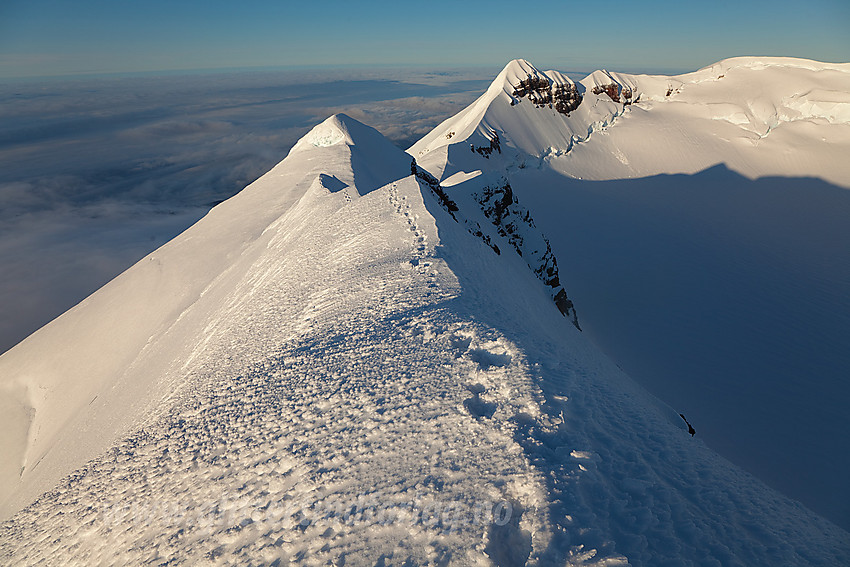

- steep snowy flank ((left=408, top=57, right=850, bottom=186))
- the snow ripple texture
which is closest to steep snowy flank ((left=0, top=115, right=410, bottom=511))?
the snow ripple texture

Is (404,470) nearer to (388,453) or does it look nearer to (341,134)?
(388,453)

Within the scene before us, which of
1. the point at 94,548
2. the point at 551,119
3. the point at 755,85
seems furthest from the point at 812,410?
the point at 755,85

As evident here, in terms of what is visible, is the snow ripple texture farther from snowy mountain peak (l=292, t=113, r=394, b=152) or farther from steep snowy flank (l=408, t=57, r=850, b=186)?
steep snowy flank (l=408, t=57, r=850, b=186)

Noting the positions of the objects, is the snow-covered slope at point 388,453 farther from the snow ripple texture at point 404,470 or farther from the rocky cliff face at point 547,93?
the rocky cliff face at point 547,93

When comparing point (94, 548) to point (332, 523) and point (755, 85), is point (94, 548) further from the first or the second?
point (755, 85)

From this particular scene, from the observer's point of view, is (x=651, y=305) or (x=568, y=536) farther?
(x=651, y=305)

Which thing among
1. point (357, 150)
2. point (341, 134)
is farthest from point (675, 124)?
point (357, 150)
